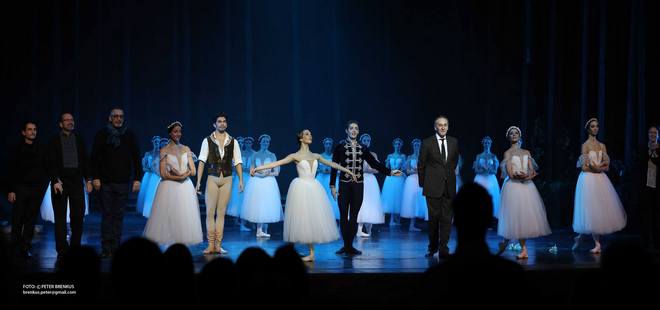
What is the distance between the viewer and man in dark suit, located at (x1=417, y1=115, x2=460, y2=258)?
666 cm

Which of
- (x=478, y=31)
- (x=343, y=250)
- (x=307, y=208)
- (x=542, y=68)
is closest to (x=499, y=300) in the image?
(x=307, y=208)

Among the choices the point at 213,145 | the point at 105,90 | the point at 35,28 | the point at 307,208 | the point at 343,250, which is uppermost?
the point at 35,28

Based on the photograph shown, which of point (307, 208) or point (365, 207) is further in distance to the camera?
point (365, 207)

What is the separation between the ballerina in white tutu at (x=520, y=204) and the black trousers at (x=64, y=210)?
4324 millimetres

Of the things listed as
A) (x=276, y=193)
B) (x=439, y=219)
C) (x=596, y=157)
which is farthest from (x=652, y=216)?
(x=276, y=193)

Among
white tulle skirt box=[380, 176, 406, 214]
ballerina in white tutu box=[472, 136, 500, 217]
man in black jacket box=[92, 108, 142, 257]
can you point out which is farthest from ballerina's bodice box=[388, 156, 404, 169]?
man in black jacket box=[92, 108, 142, 257]

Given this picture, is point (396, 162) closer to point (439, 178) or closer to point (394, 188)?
point (394, 188)

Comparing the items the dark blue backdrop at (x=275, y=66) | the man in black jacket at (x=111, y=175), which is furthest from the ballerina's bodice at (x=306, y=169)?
the dark blue backdrop at (x=275, y=66)

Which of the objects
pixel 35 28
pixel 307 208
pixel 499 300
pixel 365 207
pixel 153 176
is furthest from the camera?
pixel 35 28

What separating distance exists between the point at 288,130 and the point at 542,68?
5.63m

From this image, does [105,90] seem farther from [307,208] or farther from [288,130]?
[307,208]

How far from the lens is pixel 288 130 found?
14.1 meters

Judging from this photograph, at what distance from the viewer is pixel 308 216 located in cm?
629

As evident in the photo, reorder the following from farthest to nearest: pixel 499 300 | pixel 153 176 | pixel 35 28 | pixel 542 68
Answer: pixel 35 28
pixel 542 68
pixel 153 176
pixel 499 300
